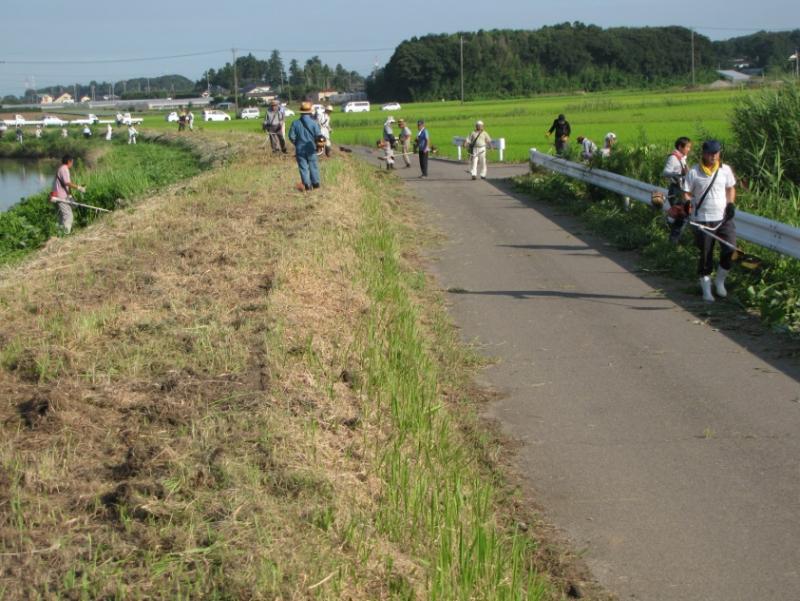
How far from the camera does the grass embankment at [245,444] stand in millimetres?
4324

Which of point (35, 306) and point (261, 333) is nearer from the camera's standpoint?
point (261, 333)

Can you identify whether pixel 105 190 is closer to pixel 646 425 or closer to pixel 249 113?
A: pixel 646 425

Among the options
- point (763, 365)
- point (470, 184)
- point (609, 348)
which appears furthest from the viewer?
point (470, 184)

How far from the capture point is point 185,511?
15.5 ft

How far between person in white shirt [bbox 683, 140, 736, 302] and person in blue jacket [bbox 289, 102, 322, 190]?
8.07 metres

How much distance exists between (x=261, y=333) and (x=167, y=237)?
6709 millimetres

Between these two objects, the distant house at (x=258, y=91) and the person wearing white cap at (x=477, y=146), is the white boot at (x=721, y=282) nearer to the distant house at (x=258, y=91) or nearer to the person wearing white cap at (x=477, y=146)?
the person wearing white cap at (x=477, y=146)

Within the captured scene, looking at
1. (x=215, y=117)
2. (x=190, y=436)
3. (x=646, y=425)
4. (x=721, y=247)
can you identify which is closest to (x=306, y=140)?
(x=721, y=247)

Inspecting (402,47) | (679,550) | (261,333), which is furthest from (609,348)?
(402,47)

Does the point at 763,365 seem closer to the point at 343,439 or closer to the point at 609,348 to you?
the point at 609,348

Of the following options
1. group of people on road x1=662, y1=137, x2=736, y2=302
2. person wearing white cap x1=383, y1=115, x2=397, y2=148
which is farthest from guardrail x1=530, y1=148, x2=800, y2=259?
person wearing white cap x1=383, y1=115, x2=397, y2=148

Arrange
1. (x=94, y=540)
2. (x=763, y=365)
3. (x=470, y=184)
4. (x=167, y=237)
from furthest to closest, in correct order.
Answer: (x=470, y=184) < (x=167, y=237) < (x=763, y=365) < (x=94, y=540)

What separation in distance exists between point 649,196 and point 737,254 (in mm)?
4338

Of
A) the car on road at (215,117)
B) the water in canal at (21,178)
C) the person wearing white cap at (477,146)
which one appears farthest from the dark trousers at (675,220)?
the car on road at (215,117)
